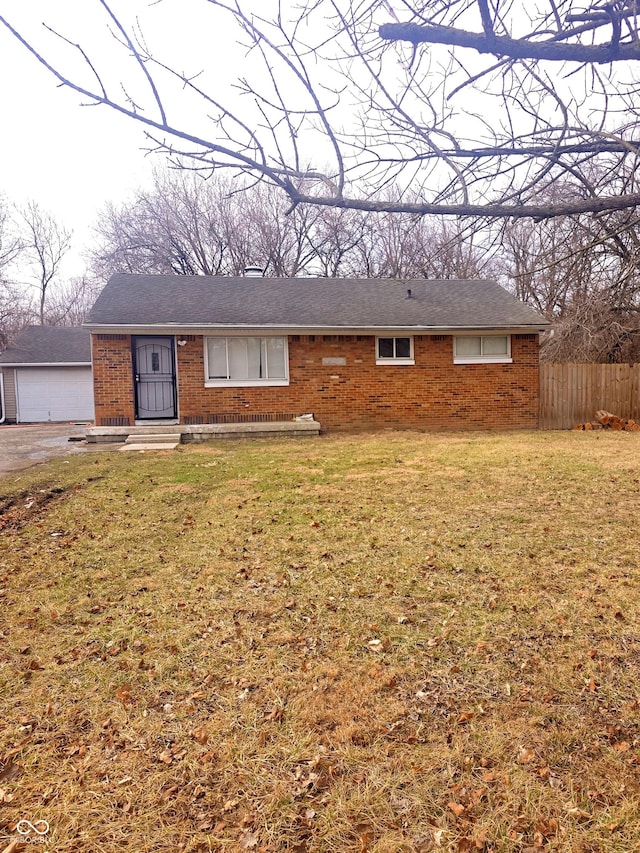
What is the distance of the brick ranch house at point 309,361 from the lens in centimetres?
1335

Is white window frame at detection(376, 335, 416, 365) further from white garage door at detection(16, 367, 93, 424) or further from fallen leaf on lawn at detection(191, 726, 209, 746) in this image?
white garage door at detection(16, 367, 93, 424)

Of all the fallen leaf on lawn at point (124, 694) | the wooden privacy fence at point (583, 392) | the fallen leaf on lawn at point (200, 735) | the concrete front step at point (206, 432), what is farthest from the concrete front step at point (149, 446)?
the wooden privacy fence at point (583, 392)

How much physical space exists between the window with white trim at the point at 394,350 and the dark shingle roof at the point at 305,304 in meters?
0.57

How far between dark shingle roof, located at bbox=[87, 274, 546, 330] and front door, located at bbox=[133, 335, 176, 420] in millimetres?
1016

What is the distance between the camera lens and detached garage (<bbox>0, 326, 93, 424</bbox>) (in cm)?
2191

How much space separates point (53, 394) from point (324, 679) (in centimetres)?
2288

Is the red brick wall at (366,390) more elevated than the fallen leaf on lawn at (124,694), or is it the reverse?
the red brick wall at (366,390)

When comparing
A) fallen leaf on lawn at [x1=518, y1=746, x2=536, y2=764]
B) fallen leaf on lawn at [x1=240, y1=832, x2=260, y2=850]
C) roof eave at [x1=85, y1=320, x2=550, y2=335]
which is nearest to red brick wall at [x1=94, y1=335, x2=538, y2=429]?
roof eave at [x1=85, y1=320, x2=550, y2=335]

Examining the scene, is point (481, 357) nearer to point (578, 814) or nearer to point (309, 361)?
point (309, 361)

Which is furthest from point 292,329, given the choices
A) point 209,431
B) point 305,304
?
point 209,431

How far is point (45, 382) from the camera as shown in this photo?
2228 centimetres

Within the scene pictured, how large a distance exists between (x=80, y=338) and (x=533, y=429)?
19930mm

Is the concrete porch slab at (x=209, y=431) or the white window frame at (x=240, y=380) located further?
the white window frame at (x=240, y=380)

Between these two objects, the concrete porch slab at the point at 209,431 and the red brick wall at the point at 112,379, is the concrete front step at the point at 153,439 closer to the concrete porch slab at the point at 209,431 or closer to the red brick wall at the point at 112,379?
the concrete porch slab at the point at 209,431
